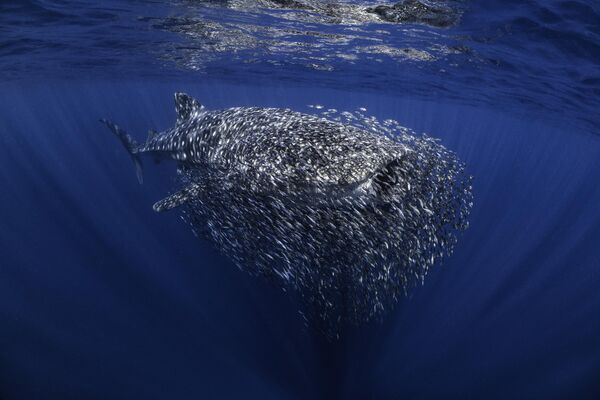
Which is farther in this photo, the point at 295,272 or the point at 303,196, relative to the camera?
the point at 295,272

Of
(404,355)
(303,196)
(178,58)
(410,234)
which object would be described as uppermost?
(303,196)

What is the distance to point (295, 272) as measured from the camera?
250 inches

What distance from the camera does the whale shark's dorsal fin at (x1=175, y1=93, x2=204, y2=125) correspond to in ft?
29.1

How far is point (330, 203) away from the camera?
501 cm

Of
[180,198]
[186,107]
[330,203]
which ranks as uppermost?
[330,203]

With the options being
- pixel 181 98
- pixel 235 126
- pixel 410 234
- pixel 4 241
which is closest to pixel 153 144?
pixel 181 98

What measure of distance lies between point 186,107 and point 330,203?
216 inches

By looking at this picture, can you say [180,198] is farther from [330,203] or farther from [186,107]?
[330,203]

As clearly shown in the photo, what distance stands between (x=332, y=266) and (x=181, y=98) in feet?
18.9

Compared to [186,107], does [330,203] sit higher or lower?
higher

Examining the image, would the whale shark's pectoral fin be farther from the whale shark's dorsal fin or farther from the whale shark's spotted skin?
the whale shark's dorsal fin

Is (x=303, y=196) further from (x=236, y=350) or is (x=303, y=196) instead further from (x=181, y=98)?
(x=236, y=350)

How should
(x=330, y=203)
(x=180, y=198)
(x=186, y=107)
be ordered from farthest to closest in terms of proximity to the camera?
(x=186, y=107), (x=180, y=198), (x=330, y=203)

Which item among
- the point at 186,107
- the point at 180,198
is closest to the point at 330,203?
the point at 180,198
